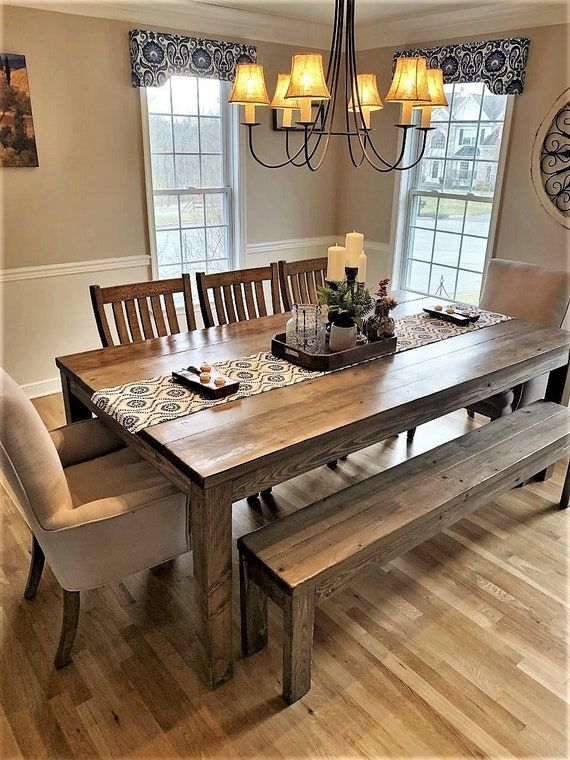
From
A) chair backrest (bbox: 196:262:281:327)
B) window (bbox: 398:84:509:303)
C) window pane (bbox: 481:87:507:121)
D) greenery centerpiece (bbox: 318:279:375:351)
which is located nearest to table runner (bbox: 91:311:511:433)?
greenery centerpiece (bbox: 318:279:375:351)

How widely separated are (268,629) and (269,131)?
146 inches

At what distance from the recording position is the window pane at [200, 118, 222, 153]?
4.22 m

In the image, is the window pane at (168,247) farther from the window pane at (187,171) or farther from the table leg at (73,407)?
the table leg at (73,407)

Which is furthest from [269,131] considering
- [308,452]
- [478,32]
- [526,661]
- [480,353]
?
[526,661]

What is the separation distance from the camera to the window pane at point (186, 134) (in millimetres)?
4086

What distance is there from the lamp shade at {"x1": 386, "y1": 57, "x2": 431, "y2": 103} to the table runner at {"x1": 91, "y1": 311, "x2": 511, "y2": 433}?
0.98 m

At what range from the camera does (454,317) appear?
288 cm

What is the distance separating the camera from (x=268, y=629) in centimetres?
205

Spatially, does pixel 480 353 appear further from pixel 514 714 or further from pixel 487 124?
pixel 487 124

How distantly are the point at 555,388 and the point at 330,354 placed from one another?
136 centimetres

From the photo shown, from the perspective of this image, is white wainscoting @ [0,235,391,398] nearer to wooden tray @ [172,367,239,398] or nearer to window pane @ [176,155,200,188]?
window pane @ [176,155,200,188]

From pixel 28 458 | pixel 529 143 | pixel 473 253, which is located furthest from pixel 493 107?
pixel 28 458

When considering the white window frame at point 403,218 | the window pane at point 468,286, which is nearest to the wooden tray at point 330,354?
the white window frame at point 403,218

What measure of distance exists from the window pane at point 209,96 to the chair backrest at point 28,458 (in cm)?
318
